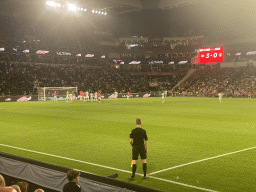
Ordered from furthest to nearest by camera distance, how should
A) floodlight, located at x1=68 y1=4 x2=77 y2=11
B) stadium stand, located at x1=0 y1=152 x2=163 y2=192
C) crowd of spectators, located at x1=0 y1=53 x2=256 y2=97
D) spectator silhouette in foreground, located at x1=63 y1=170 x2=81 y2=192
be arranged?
crowd of spectators, located at x1=0 y1=53 x2=256 y2=97 → floodlight, located at x1=68 y1=4 x2=77 y2=11 → stadium stand, located at x1=0 y1=152 x2=163 y2=192 → spectator silhouette in foreground, located at x1=63 y1=170 x2=81 y2=192

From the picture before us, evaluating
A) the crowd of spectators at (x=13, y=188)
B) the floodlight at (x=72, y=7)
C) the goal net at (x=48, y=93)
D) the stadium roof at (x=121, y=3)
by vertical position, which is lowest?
the crowd of spectators at (x=13, y=188)

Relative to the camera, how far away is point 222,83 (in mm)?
68750

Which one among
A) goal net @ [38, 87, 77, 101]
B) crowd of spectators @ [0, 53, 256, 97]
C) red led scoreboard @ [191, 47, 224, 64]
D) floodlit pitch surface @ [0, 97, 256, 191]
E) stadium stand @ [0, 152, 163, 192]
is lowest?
floodlit pitch surface @ [0, 97, 256, 191]

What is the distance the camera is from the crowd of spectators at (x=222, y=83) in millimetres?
61481

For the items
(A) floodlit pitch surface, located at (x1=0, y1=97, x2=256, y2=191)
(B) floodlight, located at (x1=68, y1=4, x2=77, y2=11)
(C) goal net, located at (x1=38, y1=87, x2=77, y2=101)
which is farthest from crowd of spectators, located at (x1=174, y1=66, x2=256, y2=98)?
(A) floodlit pitch surface, located at (x1=0, y1=97, x2=256, y2=191)

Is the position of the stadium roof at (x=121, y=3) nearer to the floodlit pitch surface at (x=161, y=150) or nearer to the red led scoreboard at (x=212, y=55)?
the floodlit pitch surface at (x=161, y=150)

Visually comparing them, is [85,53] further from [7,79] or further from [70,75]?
[7,79]

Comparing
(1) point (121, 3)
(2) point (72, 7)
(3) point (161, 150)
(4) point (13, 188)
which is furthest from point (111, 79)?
(4) point (13, 188)

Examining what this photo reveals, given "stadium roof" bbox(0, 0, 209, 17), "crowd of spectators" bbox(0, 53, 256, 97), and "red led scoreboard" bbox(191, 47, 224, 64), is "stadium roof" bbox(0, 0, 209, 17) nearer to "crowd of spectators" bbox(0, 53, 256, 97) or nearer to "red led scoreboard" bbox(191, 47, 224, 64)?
"crowd of spectators" bbox(0, 53, 256, 97)

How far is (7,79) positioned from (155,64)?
51663 mm

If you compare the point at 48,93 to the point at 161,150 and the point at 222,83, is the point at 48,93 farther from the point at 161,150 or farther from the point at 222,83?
the point at 161,150

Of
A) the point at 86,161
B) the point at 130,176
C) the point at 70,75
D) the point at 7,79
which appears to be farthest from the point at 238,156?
the point at 70,75

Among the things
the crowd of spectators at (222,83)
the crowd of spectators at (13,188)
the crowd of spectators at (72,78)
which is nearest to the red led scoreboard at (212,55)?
the crowd of spectators at (222,83)

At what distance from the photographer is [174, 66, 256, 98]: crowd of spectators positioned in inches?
2421
